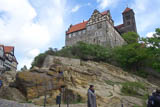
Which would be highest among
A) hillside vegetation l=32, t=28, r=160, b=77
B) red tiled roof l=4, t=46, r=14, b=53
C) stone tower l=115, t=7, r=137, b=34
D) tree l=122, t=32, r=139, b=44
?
stone tower l=115, t=7, r=137, b=34

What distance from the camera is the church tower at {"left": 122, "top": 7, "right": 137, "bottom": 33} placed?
223ft

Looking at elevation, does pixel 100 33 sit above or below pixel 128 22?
below

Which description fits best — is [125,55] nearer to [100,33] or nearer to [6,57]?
[100,33]

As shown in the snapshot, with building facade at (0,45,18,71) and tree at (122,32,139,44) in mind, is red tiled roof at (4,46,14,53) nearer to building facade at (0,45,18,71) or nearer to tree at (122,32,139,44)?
building facade at (0,45,18,71)


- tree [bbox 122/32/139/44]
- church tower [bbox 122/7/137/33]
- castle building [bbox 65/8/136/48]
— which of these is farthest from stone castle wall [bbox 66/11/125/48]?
church tower [bbox 122/7/137/33]

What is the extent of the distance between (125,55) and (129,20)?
41930 millimetres

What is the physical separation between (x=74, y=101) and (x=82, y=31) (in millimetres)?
39869

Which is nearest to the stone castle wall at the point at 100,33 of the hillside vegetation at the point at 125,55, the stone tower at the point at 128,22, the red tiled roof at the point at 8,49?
the hillside vegetation at the point at 125,55

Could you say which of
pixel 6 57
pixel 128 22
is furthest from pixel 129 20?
pixel 6 57

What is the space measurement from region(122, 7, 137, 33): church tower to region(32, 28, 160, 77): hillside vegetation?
36872mm

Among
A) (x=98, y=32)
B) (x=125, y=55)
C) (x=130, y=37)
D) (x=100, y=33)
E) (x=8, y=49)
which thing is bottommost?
(x=125, y=55)

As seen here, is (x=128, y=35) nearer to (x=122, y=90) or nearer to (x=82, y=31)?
(x=82, y=31)

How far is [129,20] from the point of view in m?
69.6

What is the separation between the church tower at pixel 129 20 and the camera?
67875mm
